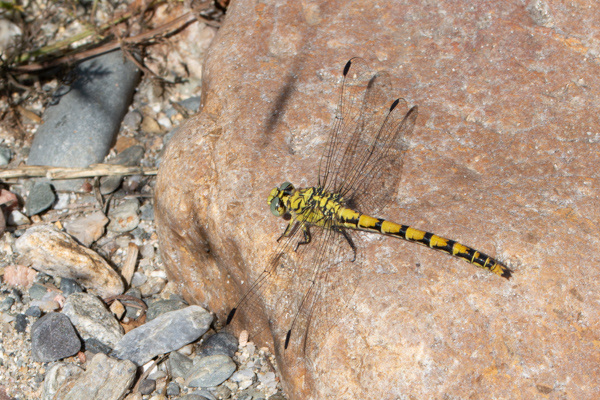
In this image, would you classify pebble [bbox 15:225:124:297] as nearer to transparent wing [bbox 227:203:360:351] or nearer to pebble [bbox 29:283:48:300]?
pebble [bbox 29:283:48:300]

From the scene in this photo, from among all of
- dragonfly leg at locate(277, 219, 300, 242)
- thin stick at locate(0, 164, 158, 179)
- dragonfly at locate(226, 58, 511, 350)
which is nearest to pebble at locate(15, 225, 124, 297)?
thin stick at locate(0, 164, 158, 179)

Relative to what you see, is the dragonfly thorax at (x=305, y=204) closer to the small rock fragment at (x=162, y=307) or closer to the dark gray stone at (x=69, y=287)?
the small rock fragment at (x=162, y=307)

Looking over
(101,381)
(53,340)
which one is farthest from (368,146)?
(53,340)

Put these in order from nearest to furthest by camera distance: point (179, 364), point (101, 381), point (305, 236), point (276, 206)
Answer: point (276, 206) → point (305, 236) → point (101, 381) → point (179, 364)

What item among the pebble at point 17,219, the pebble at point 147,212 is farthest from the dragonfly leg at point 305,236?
the pebble at point 17,219

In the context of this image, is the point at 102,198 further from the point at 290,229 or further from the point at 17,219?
the point at 290,229
